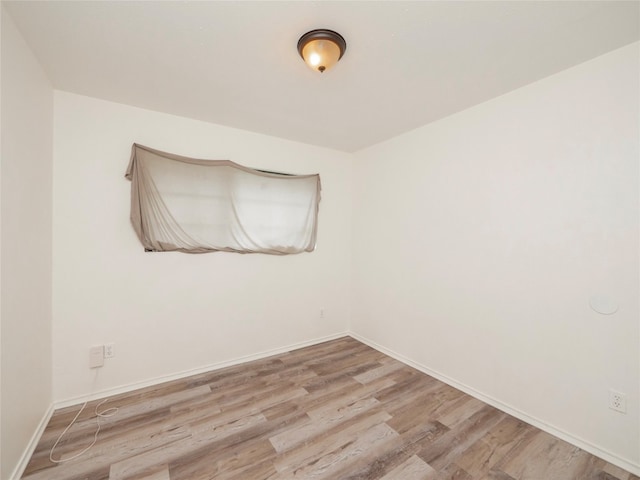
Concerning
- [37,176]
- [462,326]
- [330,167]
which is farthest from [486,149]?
[37,176]

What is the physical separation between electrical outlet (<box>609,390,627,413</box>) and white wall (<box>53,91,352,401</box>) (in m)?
2.49

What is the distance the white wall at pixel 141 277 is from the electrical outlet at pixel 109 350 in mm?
31

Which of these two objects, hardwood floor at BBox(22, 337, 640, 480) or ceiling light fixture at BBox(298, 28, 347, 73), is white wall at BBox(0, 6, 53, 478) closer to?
hardwood floor at BBox(22, 337, 640, 480)

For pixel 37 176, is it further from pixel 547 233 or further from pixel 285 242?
pixel 547 233

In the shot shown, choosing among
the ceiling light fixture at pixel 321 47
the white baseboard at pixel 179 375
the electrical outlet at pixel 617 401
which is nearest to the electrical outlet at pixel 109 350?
the white baseboard at pixel 179 375

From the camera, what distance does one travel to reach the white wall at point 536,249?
1545 mm

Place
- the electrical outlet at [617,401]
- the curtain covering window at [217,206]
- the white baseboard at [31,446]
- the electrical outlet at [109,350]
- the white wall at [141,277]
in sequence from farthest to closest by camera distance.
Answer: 1. the curtain covering window at [217,206]
2. the electrical outlet at [109,350]
3. the white wall at [141,277]
4. the electrical outlet at [617,401]
5. the white baseboard at [31,446]

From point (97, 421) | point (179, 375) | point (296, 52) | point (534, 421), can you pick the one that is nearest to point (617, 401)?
point (534, 421)

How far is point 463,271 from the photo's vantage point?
7.52 ft

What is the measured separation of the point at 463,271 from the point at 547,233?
66 cm

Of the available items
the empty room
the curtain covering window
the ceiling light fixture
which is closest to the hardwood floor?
the empty room

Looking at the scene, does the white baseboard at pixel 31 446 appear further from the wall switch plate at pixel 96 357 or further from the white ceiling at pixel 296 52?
the white ceiling at pixel 296 52

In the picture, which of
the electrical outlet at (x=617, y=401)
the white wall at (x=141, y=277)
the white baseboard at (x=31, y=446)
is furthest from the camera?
the white wall at (x=141, y=277)

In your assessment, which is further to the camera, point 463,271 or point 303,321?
point 303,321
